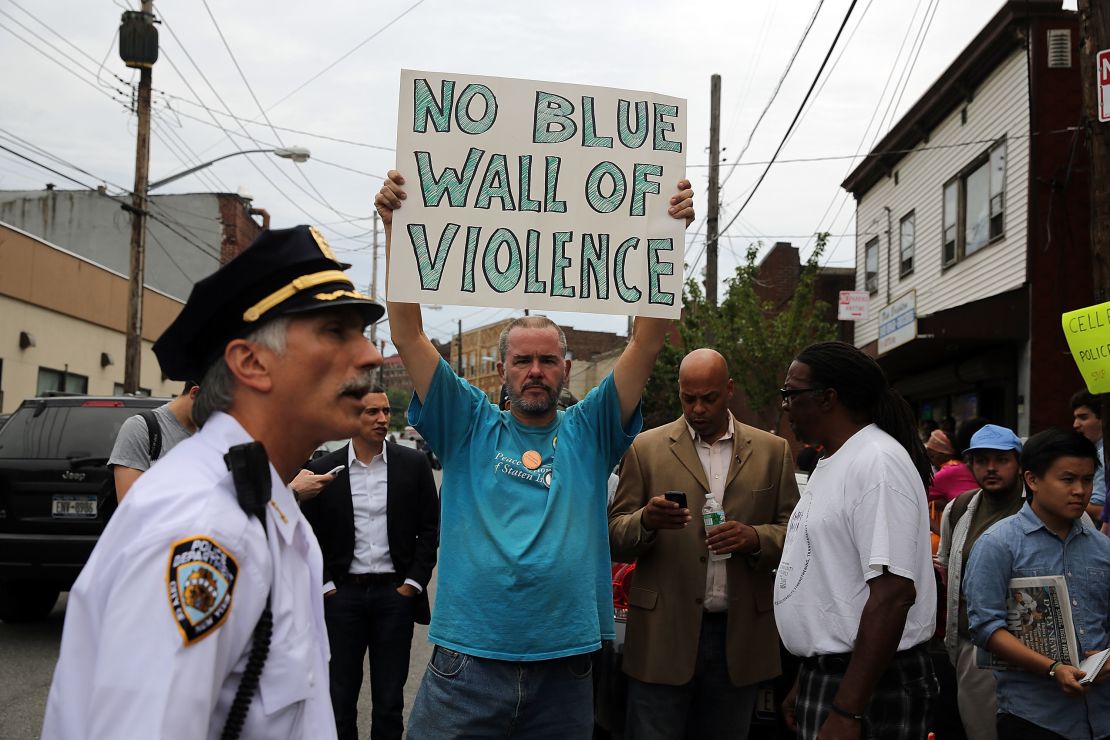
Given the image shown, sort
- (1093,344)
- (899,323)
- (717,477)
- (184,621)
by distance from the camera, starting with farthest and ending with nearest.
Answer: (899,323), (1093,344), (717,477), (184,621)

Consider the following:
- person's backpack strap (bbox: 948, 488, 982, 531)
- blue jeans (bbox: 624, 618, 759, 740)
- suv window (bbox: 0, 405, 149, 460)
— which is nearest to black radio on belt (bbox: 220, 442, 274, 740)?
blue jeans (bbox: 624, 618, 759, 740)

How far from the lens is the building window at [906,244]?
21.7m

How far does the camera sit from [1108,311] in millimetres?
5453

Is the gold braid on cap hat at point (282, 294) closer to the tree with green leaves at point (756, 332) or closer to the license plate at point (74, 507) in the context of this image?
the license plate at point (74, 507)

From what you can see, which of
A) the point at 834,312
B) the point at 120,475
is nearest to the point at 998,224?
the point at 834,312

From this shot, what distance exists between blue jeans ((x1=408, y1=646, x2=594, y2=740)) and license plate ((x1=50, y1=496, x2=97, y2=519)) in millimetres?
6034

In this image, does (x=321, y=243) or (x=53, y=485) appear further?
(x=53, y=485)

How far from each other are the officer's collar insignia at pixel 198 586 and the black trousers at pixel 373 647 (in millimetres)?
4097

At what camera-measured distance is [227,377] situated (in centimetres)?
195

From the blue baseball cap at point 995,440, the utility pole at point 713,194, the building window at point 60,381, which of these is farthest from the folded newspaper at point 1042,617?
the building window at point 60,381

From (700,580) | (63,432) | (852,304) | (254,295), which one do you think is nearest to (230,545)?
(254,295)

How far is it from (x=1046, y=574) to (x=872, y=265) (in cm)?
2150

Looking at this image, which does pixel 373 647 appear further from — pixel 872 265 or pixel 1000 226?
pixel 872 265

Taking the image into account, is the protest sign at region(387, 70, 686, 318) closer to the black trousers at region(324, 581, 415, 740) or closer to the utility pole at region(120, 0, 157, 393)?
the black trousers at region(324, 581, 415, 740)
